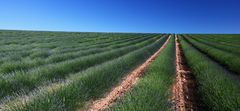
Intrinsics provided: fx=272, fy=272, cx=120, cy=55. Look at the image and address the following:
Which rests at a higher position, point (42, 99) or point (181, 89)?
point (42, 99)

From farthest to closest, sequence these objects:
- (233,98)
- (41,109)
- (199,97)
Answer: (199,97)
(233,98)
(41,109)

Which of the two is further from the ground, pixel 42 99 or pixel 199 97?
pixel 42 99

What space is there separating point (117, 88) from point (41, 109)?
4.35 meters

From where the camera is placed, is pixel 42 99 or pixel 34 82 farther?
pixel 34 82

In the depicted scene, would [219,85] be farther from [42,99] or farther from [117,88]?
[42,99]

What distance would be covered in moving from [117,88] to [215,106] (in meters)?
3.70

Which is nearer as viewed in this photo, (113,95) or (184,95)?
(113,95)

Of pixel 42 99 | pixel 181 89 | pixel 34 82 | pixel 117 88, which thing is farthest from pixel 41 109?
pixel 181 89

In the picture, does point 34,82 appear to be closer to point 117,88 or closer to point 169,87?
point 117,88

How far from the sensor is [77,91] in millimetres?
6586

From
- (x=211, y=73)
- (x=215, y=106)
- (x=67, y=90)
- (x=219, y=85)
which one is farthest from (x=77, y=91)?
(x=211, y=73)

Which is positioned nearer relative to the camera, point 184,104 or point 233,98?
point 233,98

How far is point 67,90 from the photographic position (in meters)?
6.21

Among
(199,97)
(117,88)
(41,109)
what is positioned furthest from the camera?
(117,88)
